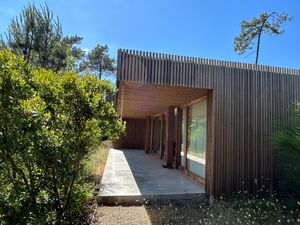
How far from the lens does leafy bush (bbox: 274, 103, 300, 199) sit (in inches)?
182

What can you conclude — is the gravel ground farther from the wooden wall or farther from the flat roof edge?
the wooden wall

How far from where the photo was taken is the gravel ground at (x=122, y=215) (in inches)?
149

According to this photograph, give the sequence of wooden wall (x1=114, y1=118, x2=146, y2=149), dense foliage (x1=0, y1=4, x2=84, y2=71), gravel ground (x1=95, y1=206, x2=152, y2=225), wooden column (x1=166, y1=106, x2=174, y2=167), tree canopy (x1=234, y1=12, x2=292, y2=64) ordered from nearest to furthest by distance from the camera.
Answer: gravel ground (x1=95, y1=206, x2=152, y2=225) → wooden column (x1=166, y1=106, x2=174, y2=167) → dense foliage (x1=0, y1=4, x2=84, y2=71) → tree canopy (x1=234, y1=12, x2=292, y2=64) → wooden wall (x1=114, y1=118, x2=146, y2=149)

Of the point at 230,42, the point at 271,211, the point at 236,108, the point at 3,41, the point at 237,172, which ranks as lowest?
the point at 271,211

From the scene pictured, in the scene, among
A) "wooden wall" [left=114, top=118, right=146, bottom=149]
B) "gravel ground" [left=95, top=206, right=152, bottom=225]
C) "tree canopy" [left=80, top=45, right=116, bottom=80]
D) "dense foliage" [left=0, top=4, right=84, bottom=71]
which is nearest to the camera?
"gravel ground" [left=95, top=206, right=152, bottom=225]

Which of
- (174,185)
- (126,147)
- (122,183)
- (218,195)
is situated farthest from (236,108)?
(126,147)

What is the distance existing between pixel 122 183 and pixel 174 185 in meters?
1.43

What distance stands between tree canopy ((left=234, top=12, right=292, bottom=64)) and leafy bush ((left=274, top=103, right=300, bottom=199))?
1091 centimetres

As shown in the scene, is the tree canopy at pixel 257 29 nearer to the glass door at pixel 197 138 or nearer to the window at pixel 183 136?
the window at pixel 183 136

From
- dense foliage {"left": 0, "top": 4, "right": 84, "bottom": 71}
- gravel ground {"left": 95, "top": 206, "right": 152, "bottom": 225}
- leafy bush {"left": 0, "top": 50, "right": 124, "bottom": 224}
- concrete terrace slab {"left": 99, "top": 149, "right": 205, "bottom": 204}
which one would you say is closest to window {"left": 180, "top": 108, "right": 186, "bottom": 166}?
concrete terrace slab {"left": 99, "top": 149, "right": 205, "bottom": 204}

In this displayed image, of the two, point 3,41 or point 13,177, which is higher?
point 3,41

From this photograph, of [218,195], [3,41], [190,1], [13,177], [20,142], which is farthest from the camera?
[3,41]

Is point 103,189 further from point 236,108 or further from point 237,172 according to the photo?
point 236,108

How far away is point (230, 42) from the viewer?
15.7 metres
